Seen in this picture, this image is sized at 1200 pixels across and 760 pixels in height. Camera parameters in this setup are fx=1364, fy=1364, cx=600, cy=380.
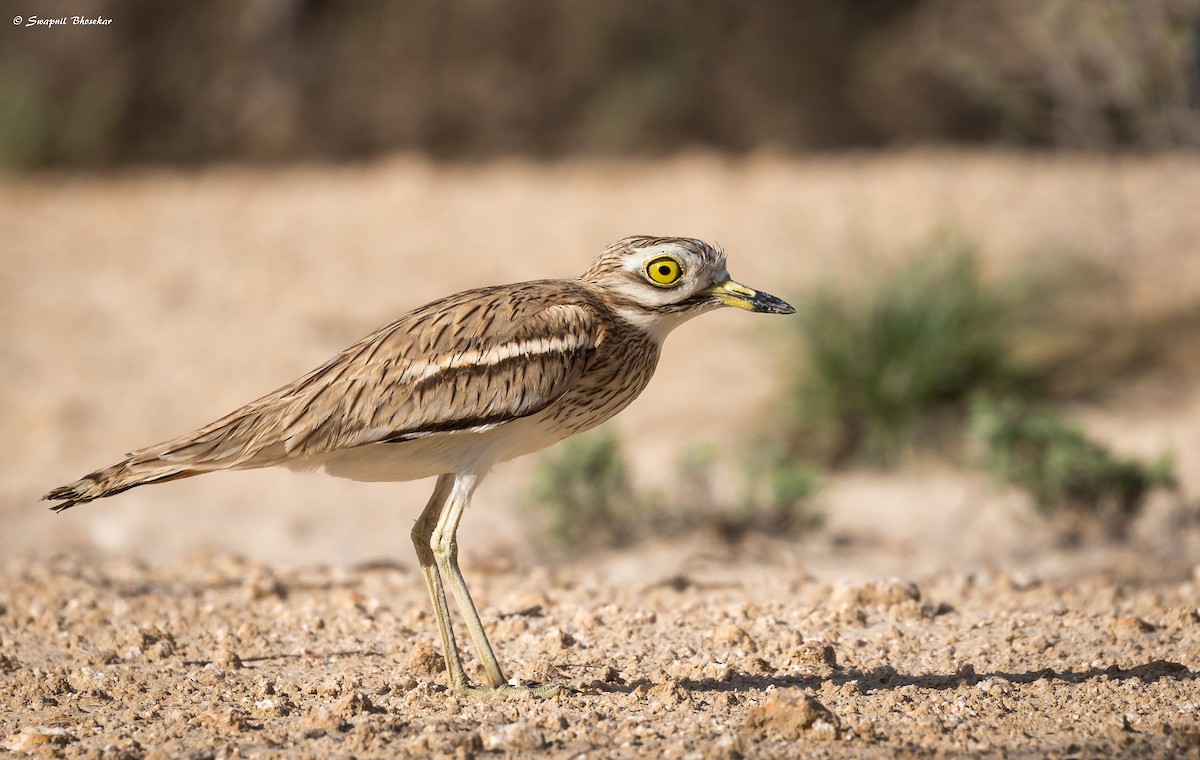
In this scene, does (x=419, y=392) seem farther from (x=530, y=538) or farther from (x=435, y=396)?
(x=530, y=538)

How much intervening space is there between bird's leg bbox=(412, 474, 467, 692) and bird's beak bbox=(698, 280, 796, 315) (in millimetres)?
1065

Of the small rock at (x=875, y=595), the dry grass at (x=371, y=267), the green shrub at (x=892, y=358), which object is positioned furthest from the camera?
the green shrub at (x=892, y=358)

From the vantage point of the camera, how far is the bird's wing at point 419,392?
4.03 m

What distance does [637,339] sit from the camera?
430 centimetres

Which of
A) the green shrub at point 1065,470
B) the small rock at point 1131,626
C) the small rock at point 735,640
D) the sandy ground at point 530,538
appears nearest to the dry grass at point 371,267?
the sandy ground at point 530,538

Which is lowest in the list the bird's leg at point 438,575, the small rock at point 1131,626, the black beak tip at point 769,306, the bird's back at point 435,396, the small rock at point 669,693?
the small rock at point 1131,626

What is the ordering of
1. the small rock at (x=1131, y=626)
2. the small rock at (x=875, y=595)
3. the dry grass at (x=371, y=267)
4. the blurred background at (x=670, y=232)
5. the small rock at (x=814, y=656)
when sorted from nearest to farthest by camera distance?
the small rock at (x=814, y=656), the small rock at (x=1131, y=626), the small rock at (x=875, y=595), the blurred background at (x=670, y=232), the dry grass at (x=371, y=267)

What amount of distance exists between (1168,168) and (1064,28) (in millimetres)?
3987

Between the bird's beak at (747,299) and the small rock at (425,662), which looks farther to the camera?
the small rock at (425,662)

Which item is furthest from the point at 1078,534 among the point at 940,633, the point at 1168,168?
the point at 1168,168

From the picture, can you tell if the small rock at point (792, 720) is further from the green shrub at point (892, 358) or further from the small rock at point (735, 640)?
the green shrub at point (892, 358)

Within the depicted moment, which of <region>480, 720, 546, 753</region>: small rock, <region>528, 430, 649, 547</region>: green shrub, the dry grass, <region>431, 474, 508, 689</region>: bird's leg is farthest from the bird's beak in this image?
the dry grass

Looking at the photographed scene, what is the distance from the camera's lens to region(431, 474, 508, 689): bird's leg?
13.4ft

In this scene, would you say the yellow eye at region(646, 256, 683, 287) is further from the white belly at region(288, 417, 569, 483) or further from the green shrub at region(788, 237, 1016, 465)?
the green shrub at region(788, 237, 1016, 465)
